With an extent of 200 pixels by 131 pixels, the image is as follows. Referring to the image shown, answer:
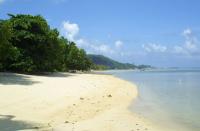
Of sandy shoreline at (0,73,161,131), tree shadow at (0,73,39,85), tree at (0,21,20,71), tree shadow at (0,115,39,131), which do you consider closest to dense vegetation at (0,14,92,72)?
tree at (0,21,20,71)

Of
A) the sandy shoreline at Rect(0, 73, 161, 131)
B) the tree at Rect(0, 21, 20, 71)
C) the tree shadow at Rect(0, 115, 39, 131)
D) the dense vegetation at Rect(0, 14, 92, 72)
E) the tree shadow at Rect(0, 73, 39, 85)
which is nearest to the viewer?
the tree shadow at Rect(0, 115, 39, 131)

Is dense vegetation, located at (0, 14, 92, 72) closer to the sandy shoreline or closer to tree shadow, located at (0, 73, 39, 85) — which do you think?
tree shadow, located at (0, 73, 39, 85)

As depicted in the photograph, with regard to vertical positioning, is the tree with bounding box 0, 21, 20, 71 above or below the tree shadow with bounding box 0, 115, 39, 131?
above

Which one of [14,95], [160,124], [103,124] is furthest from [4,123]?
[14,95]

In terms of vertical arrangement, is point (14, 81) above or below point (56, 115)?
above

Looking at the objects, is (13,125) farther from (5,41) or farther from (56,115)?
(5,41)

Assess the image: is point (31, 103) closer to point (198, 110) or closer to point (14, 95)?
point (14, 95)

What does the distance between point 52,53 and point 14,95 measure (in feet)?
95.4

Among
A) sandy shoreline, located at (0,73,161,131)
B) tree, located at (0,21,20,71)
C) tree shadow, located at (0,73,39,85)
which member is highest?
tree, located at (0,21,20,71)

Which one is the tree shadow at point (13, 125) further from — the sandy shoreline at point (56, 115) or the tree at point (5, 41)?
the tree at point (5, 41)

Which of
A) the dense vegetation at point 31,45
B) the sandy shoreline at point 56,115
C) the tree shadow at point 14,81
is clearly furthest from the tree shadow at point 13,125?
the dense vegetation at point 31,45

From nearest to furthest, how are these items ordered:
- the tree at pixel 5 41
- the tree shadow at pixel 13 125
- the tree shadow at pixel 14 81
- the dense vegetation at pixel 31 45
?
the tree shadow at pixel 13 125 → the tree shadow at pixel 14 81 → the tree at pixel 5 41 → the dense vegetation at pixel 31 45

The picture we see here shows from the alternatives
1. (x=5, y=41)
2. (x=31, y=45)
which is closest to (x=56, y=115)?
(x=5, y=41)

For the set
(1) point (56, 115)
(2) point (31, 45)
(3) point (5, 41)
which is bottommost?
(1) point (56, 115)
